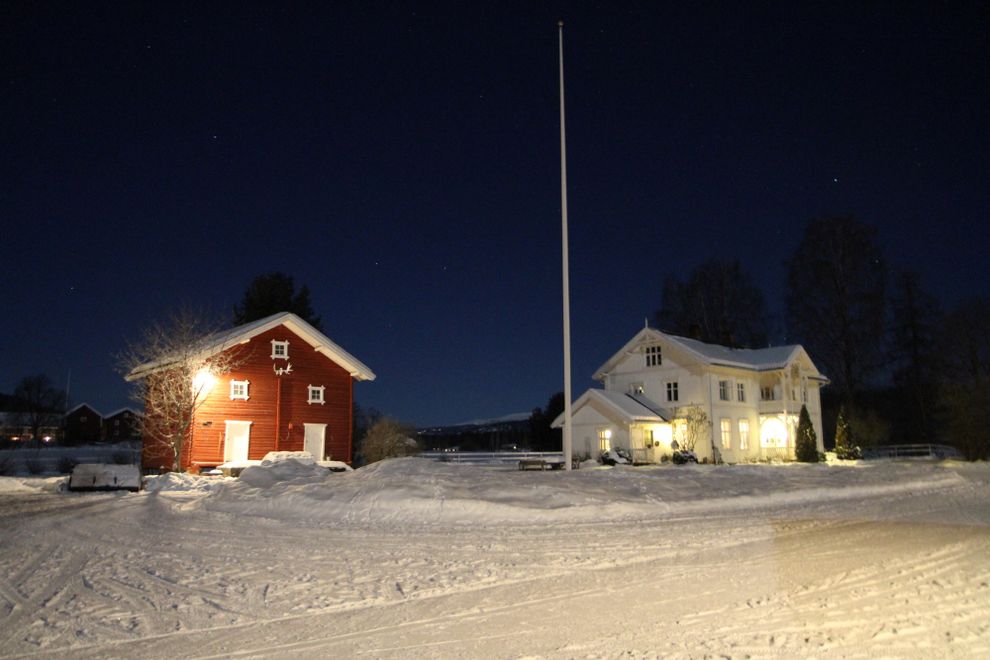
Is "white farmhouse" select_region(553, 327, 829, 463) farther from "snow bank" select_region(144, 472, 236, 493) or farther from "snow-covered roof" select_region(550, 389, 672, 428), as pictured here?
"snow bank" select_region(144, 472, 236, 493)

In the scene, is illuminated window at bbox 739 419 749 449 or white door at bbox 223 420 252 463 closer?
white door at bbox 223 420 252 463

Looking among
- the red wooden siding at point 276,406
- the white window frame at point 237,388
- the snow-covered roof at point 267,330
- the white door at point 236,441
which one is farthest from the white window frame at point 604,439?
the white window frame at point 237,388

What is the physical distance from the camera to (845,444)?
41.1m

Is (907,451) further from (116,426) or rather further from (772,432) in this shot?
(116,426)

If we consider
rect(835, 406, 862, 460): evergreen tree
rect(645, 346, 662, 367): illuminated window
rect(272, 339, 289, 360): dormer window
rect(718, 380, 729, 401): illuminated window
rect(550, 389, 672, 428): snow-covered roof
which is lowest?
rect(835, 406, 862, 460): evergreen tree

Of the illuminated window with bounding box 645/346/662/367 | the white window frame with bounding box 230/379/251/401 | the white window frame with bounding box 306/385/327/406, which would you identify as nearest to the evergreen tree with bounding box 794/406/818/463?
the illuminated window with bounding box 645/346/662/367

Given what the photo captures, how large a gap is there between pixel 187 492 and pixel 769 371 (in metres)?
34.4

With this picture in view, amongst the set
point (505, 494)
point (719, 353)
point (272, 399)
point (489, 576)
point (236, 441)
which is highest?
point (719, 353)

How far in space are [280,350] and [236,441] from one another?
469 centimetres

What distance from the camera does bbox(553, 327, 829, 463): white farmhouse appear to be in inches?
1555

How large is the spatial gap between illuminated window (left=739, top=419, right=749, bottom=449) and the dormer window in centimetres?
2685

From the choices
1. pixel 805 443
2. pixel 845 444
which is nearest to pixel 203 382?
pixel 805 443

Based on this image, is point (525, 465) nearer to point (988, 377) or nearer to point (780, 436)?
point (780, 436)

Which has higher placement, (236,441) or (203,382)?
(203,382)
